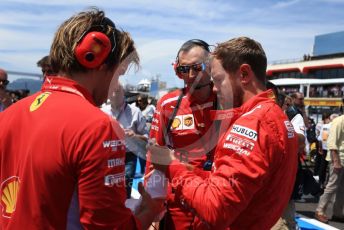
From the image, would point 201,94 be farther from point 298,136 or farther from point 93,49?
point 298,136

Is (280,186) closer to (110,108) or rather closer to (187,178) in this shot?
(187,178)

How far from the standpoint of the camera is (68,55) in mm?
1691

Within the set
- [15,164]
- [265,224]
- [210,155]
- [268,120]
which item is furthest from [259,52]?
[15,164]

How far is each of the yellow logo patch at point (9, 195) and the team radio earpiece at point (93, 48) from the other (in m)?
0.55

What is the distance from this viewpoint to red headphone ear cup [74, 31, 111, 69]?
164 centimetres

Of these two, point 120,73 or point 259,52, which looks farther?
point 259,52

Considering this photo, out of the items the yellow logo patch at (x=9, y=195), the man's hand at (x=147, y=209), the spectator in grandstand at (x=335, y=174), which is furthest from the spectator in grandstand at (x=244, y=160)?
the spectator in grandstand at (x=335, y=174)

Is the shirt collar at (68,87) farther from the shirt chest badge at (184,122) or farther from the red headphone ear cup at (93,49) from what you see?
the shirt chest badge at (184,122)

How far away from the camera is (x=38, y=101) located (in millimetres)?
1702

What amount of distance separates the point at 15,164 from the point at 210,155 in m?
1.63

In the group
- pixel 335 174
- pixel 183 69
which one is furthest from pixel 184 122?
pixel 335 174

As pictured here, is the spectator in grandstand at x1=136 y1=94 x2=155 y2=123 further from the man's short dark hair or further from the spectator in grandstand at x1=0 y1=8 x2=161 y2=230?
the spectator in grandstand at x1=0 y1=8 x2=161 y2=230

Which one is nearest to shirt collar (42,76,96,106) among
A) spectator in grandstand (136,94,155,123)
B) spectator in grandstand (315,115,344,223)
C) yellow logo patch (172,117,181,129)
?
yellow logo patch (172,117,181,129)

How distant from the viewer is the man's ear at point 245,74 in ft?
6.87
